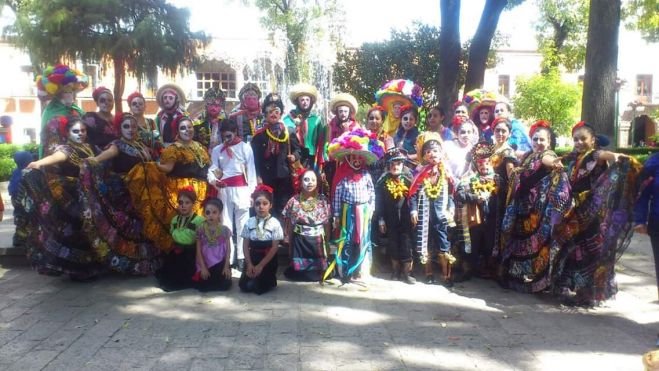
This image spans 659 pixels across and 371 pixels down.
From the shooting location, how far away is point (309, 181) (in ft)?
18.6

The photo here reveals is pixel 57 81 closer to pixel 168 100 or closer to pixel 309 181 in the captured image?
pixel 168 100

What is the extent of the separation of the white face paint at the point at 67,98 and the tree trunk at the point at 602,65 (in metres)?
6.65

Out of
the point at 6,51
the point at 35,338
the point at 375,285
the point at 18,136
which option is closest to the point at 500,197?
the point at 375,285

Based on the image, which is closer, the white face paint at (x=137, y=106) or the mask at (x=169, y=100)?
the white face paint at (x=137, y=106)

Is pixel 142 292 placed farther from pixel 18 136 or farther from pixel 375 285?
pixel 18 136

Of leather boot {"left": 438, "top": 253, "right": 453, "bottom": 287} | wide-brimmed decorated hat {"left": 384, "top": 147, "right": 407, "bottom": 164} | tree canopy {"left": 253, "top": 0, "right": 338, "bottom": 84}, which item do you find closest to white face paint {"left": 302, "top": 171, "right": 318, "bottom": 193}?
wide-brimmed decorated hat {"left": 384, "top": 147, "right": 407, "bottom": 164}

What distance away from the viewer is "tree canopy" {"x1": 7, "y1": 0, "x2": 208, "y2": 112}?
16.1m

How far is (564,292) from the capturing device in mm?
5152

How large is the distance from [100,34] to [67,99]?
1139 cm

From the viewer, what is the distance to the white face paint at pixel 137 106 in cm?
632

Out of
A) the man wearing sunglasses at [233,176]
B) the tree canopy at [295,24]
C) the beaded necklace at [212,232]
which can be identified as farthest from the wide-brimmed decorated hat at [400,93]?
the tree canopy at [295,24]

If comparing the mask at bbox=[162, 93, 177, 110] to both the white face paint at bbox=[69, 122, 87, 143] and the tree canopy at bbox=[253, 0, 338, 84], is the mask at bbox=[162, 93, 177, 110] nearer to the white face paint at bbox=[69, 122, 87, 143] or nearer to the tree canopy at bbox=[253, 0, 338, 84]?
the white face paint at bbox=[69, 122, 87, 143]

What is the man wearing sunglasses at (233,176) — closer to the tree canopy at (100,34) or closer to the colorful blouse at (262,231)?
the colorful blouse at (262,231)

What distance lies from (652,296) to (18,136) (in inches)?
1364
